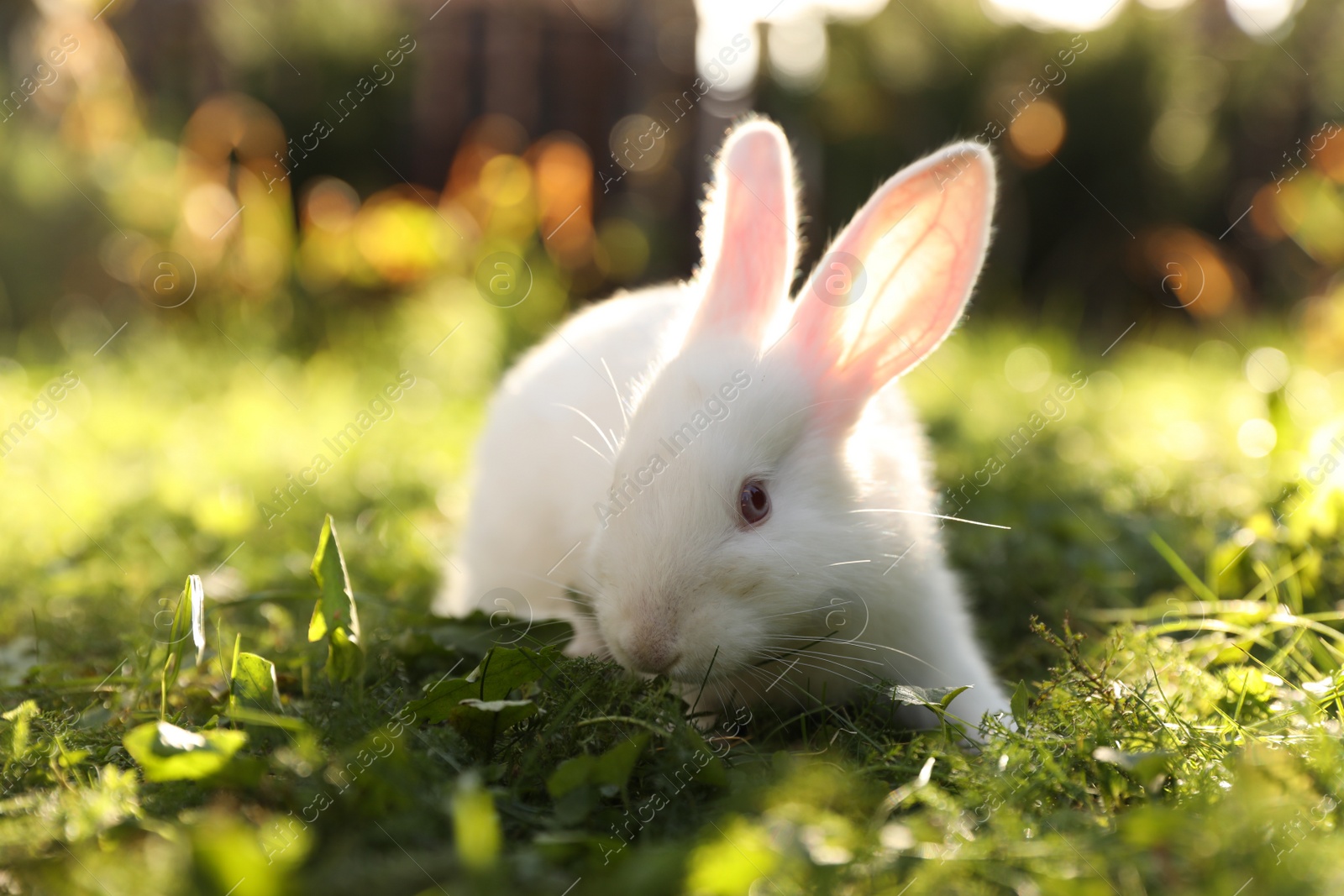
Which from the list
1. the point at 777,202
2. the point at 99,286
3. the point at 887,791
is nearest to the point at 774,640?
the point at 887,791

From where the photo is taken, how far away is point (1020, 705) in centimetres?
201

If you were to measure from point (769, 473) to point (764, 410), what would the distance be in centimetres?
15

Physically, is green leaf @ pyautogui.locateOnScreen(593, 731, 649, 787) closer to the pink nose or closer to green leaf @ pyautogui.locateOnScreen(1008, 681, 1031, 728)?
the pink nose

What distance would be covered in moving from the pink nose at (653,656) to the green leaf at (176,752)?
2.59ft

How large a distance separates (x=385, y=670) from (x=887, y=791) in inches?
44.8

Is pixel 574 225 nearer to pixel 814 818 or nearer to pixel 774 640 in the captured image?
pixel 774 640

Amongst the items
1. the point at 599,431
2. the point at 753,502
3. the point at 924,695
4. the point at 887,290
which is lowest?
the point at 924,695

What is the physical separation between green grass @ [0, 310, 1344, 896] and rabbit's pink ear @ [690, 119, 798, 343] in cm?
96

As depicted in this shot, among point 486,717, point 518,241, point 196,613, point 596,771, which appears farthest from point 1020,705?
point 518,241

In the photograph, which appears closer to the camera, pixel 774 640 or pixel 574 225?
pixel 774 640

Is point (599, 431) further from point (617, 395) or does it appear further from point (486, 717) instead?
point (486, 717)

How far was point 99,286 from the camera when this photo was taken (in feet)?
26.9

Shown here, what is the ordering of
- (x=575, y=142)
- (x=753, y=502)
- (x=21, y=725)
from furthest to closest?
(x=575, y=142) → (x=753, y=502) → (x=21, y=725)

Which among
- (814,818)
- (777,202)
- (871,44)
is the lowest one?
(814,818)
